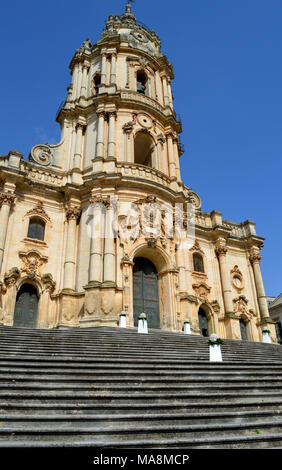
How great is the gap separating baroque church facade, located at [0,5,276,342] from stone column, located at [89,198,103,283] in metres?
0.06

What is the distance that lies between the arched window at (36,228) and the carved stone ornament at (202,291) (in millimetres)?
9993

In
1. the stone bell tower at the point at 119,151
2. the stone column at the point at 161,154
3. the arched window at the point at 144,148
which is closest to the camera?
the stone bell tower at the point at 119,151

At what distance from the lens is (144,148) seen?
86.5ft

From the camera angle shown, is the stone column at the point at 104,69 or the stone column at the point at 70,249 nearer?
the stone column at the point at 70,249

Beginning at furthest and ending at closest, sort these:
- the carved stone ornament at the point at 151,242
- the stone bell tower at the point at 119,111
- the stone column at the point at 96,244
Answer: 1. the stone bell tower at the point at 119,111
2. the carved stone ornament at the point at 151,242
3. the stone column at the point at 96,244

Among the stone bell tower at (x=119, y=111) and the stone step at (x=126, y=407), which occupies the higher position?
the stone bell tower at (x=119, y=111)

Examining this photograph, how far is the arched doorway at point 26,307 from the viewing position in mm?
17328

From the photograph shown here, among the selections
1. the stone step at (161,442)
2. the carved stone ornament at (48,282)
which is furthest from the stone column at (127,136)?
the stone step at (161,442)

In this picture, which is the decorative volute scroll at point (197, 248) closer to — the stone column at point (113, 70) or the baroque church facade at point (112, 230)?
the baroque church facade at point (112, 230)

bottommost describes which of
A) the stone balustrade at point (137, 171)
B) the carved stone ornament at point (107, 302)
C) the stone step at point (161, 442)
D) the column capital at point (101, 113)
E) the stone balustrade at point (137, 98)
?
the stone step at point (161, 442)

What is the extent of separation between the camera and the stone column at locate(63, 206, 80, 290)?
1841 centimetres

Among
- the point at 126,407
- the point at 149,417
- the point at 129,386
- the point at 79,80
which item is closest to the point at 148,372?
the point at 129,386

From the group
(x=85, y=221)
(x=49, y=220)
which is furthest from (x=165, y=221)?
(x=49, y=220)

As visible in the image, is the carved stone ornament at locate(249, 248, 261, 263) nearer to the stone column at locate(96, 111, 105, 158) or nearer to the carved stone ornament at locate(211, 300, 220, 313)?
the carved stone ornament at locate(211, 300, 220, 313)
